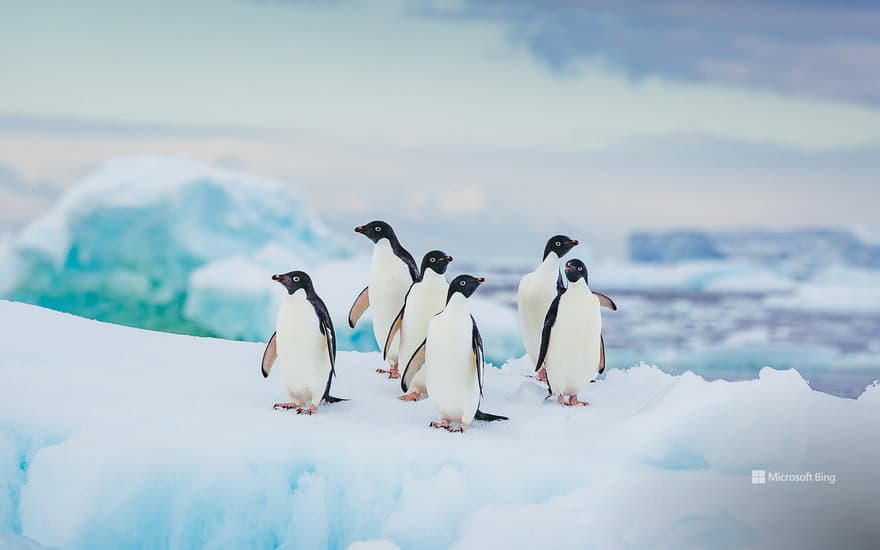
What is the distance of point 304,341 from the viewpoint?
384 centimetres

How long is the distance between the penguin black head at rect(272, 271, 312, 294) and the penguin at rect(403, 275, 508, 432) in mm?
554

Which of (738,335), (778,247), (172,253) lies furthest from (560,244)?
(778,247)

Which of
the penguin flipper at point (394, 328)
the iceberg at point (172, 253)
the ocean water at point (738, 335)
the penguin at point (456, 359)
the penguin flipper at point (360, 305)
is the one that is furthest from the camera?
the ocean water at point (738, 335)

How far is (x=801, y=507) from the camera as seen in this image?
3369 millimetres

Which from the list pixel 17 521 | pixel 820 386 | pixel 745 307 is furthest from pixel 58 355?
pixel 745 307

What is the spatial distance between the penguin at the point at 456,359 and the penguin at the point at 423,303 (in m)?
0.38

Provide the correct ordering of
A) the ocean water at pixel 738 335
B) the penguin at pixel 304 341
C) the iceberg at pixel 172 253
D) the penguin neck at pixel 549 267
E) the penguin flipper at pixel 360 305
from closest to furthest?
the penguin at pixel 304 341, the penguin neck at pixel 549 267, the penguin flipper at pixel 360 305, the iceberg at pixel 172 253, the ocean water at pixel 738 335

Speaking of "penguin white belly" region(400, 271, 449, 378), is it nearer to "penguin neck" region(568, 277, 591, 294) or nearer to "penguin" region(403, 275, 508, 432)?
"penguin" region(403, 275, 508, 432)

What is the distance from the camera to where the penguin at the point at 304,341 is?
384 cm

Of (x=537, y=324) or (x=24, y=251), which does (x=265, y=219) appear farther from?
(x=537, y=324)

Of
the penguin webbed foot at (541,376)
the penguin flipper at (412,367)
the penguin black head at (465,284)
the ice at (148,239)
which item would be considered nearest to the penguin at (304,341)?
the penguin flipper at (412,367)

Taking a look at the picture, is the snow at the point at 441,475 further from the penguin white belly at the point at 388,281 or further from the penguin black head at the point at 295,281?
the penguin white belly at the point at 388,281

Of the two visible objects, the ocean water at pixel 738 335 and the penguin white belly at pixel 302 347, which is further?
the ocean water at pixel 738 335

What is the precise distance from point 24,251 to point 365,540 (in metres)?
8.03
